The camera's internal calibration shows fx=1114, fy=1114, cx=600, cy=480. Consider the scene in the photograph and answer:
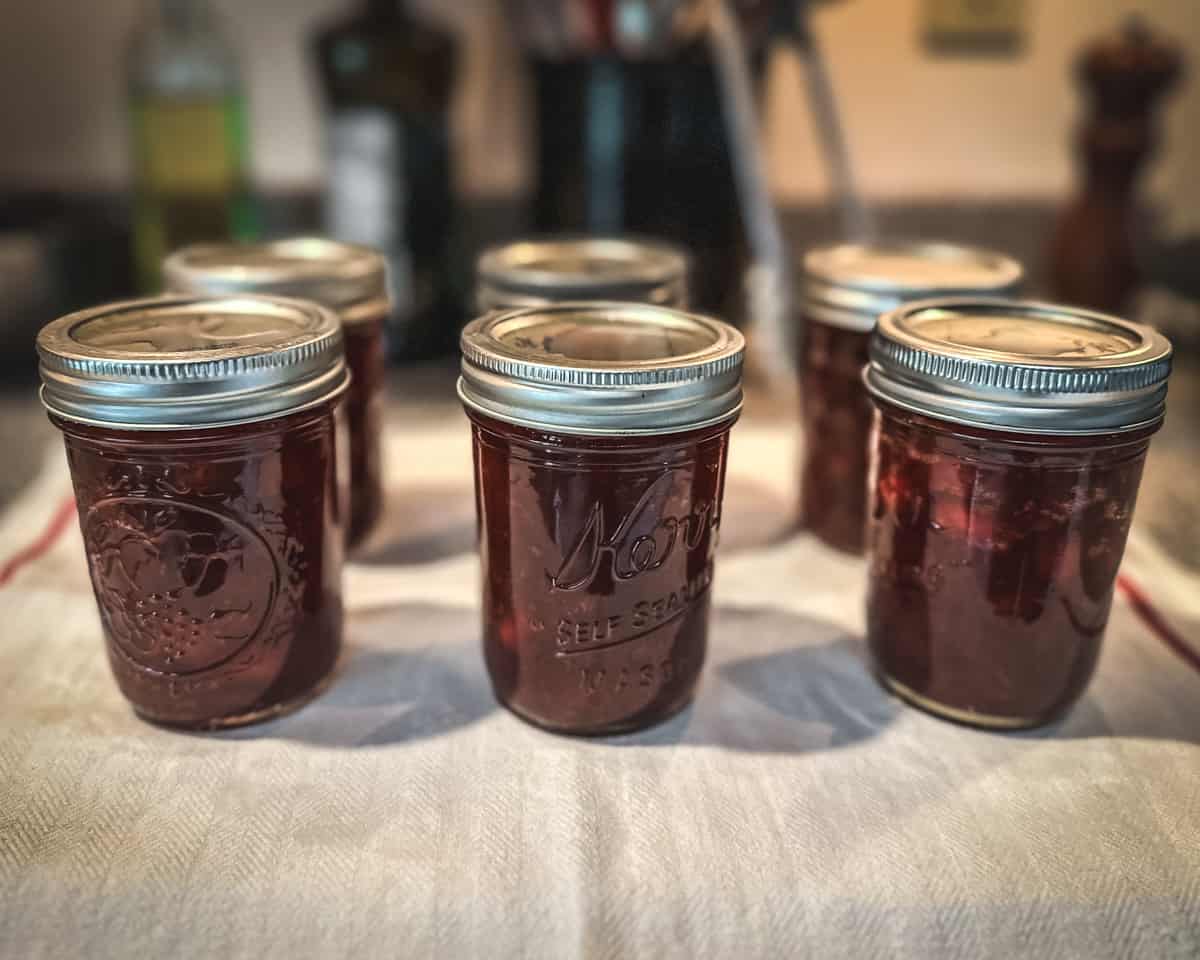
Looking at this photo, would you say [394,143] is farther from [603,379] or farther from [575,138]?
[603,379]

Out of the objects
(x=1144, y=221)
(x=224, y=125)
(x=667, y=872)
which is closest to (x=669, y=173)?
(x=224, y=125)

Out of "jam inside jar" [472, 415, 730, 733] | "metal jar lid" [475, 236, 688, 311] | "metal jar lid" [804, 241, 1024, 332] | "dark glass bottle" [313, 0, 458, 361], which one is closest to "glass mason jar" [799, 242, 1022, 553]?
"metal jar lid" [804, 241, 1024, 332]

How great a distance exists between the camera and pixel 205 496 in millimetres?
538

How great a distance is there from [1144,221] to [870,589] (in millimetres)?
912

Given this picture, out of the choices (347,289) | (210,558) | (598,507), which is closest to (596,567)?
(598,507)

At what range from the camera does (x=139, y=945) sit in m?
0.44

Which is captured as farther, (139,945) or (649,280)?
(649,280)

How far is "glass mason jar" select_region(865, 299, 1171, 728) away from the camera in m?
0.54

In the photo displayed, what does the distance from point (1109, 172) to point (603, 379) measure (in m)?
0.97

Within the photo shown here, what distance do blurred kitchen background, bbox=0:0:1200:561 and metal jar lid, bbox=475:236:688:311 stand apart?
232 millimetres

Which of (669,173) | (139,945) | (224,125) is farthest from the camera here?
(224,125)

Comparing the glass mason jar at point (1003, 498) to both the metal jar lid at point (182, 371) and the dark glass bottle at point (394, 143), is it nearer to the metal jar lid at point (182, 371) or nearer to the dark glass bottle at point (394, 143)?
the metal jar lid at point (182, 371)

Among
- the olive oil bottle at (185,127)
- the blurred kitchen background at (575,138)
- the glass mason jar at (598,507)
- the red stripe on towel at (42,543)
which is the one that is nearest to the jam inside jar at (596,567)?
the glass mason jar at (598,507)

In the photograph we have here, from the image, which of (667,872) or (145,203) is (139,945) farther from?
(145,203)
